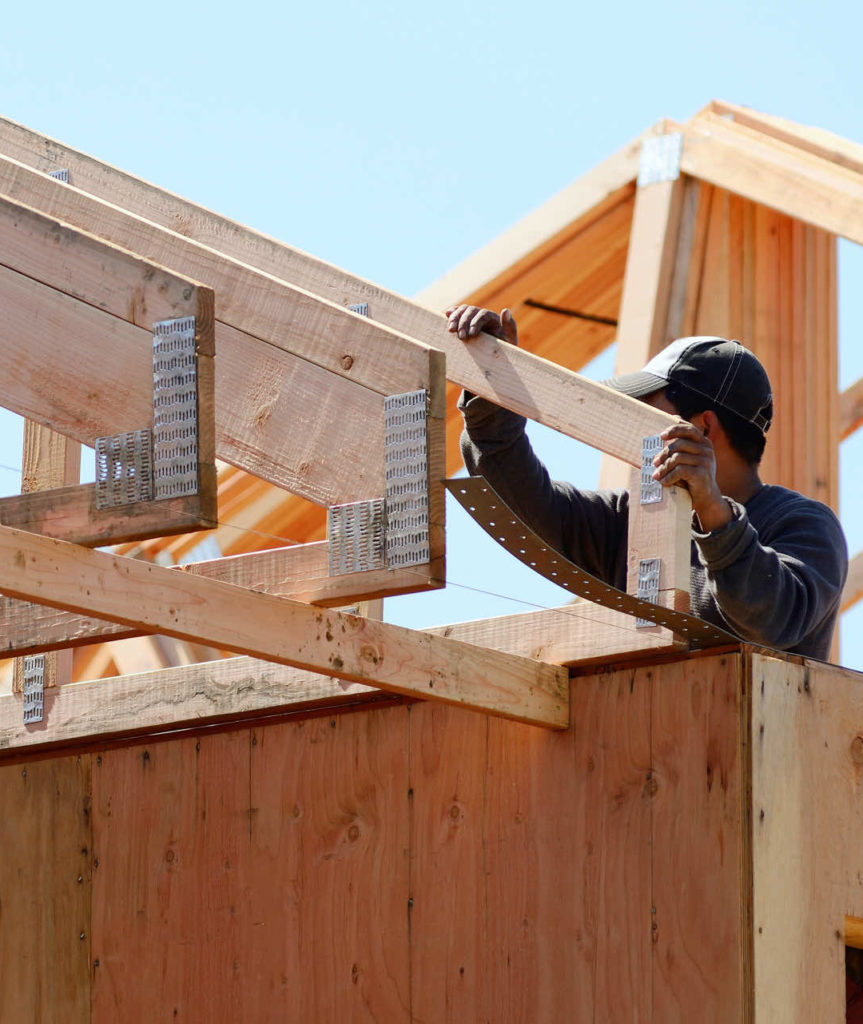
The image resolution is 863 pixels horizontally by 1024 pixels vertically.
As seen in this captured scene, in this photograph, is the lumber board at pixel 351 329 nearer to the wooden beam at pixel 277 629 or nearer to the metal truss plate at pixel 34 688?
Answer: the wooden beam at pixel 277 629

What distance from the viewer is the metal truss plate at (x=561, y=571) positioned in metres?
3.33

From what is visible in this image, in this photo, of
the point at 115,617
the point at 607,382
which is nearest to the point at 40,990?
the point at 115,617

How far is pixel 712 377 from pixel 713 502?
1.98 feet

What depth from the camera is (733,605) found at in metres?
3.46

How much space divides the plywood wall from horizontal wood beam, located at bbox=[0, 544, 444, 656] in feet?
2.06

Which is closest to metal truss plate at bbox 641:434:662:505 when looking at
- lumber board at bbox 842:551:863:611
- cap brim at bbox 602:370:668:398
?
cap brim at bbox 602:370:668:398

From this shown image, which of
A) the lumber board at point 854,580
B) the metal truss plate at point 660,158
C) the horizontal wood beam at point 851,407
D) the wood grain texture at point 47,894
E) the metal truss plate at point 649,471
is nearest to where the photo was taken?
the metal truss plate at point 649,471

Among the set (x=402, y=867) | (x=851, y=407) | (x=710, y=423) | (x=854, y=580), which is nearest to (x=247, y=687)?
(x=402, y=867)

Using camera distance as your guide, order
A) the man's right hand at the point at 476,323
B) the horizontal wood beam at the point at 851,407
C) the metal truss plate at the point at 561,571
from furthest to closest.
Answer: the horizontal wood beam at the point at 851,407 → the man's right hand at the point at 476,323 → the metal truss plate at the point at 561,571

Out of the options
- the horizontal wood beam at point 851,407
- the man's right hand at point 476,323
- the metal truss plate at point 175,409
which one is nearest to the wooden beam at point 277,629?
the metal truss plate at point 175,409

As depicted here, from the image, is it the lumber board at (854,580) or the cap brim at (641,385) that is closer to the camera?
the cap brim at (641,385)

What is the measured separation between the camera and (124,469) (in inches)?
116

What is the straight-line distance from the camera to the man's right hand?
364 centimetres

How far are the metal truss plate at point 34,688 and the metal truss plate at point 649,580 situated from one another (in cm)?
153
